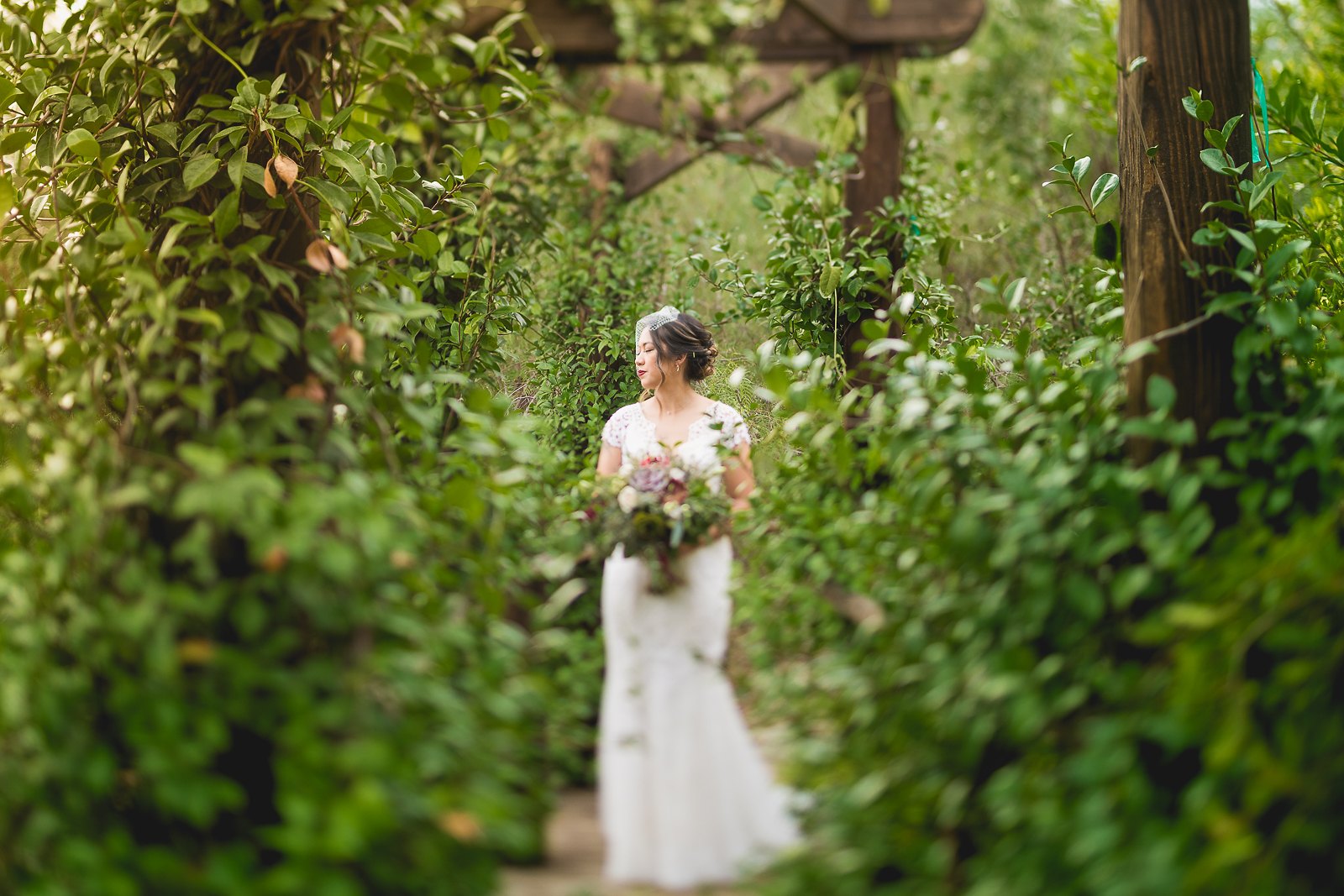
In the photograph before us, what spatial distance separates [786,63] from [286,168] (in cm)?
294

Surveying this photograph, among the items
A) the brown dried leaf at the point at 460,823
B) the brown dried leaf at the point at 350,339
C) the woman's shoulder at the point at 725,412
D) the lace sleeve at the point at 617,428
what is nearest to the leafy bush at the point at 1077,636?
the brown dried leaf at the point at 460,823

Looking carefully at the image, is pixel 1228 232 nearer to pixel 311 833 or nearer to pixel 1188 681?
pixel 1188 681

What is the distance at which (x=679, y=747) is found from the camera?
2.34 metres

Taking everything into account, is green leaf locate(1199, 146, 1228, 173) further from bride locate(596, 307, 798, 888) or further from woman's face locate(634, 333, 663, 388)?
woman's face locate(634, 333, 663, 388)

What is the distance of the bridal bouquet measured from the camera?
2693mm

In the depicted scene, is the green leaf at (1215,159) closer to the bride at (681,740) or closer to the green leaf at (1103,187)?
the green leaf at (1103,187)

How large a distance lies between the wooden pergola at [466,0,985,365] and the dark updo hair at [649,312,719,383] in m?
0.49

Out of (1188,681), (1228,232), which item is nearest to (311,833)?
(1188,681)

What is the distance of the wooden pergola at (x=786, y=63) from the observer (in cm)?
407

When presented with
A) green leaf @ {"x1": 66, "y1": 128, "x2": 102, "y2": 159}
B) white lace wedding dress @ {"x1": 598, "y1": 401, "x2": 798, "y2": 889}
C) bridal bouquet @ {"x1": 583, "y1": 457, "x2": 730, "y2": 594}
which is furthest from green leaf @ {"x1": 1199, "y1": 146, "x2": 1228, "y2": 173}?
green leaf @ {"x1": 66, "y1": 128, "x2": 102, "y2": 159}

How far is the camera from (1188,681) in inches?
59.1

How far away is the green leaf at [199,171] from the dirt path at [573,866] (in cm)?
149

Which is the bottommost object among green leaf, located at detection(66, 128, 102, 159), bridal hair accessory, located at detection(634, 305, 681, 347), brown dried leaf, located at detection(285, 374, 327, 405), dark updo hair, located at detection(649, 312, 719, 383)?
brown dried leaf, located at detection(285, 374, 327, 405)

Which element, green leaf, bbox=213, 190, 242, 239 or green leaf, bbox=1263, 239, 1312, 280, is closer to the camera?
green leaf, bbox=1263, 239, 1312, 280
